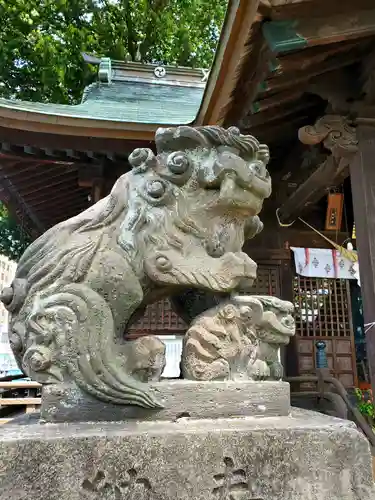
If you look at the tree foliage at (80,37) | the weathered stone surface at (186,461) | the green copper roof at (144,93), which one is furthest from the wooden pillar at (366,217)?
the tree foliage at (80,37)

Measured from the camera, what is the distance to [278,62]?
122 inches

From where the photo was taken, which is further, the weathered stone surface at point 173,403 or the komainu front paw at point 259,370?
the komainu front paw at point 259,370

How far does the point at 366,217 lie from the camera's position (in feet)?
12.0

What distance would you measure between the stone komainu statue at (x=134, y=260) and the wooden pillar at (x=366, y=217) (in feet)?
7.20

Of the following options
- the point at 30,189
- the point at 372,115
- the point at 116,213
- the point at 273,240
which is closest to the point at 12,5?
the point at 30,189

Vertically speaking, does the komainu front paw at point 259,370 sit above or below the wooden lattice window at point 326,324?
below

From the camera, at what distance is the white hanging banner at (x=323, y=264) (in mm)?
6312

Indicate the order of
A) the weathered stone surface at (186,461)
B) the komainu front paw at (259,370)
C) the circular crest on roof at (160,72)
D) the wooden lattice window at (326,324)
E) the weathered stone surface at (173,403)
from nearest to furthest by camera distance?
1. the weathered stone surface at (186,461)
2. the weathered stone surface at (173,403)
3. the komainu front paw at (259,370)
4. the wooden lattice window at (326,324)
5. the circular crest on roof at (160,72)

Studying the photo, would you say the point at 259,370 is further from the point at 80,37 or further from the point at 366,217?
the point at 80,37

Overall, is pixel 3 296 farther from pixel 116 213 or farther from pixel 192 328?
pixel 192 328

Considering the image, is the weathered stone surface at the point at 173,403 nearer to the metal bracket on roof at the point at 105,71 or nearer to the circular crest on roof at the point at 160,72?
the metal bracket on roof at the point at 105,71

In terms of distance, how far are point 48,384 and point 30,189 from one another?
515cm

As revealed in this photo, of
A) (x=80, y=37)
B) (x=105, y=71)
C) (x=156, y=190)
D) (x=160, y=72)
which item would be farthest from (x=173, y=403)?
(x=80, y=37)

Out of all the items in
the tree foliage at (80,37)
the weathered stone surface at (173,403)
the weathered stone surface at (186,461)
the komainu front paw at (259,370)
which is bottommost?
the weathered stone surface at (186,461)
